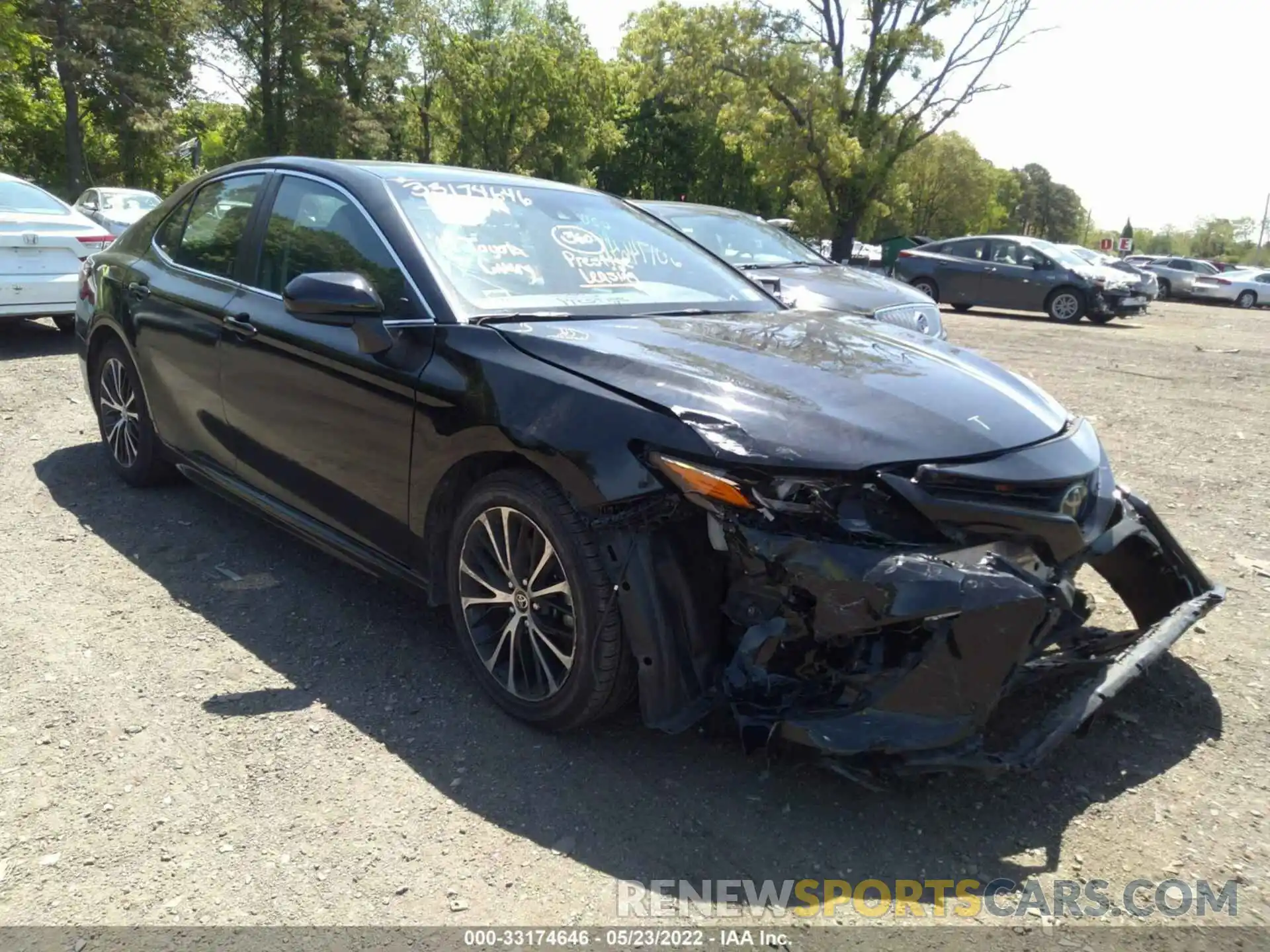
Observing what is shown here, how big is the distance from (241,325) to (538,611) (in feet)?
6.14

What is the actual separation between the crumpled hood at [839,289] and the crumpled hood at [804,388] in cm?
380

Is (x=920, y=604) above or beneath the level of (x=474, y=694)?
above

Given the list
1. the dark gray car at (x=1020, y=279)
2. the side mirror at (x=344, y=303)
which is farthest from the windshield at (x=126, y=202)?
the side mirror at (x=344, y=303)

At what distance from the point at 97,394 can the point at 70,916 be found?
12.0 ft

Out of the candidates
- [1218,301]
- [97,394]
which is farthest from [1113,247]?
[97,394]

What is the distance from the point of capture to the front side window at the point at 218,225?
13.6 feet

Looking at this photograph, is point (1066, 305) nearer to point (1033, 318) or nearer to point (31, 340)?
point (1033, 318)

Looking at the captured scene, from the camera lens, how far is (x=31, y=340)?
9352mm

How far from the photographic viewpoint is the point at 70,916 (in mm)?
2234

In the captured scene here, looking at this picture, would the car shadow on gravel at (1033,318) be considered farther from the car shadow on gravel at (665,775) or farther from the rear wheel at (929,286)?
the car shadow on gravel at (665,775)

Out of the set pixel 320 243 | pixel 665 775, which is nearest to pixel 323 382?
pixel 320 243

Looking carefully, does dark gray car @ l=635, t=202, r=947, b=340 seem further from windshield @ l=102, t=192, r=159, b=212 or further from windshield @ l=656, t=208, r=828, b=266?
windshield @ l=102, t=192, r=159, b=212

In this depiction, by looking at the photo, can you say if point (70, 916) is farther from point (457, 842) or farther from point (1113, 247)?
point (1113, 247)

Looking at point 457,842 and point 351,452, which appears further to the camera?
point 351,452
